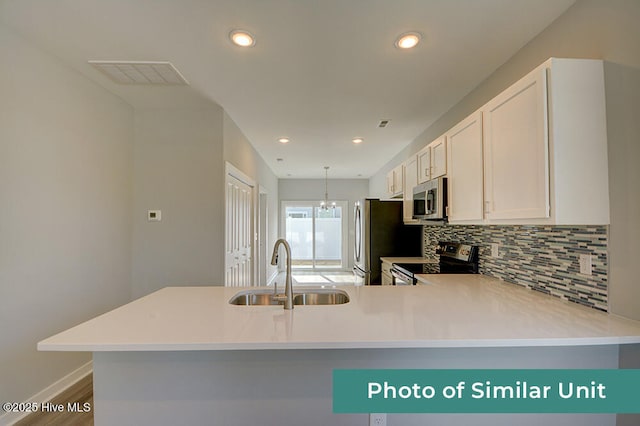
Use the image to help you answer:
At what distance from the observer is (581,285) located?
5.23 ft

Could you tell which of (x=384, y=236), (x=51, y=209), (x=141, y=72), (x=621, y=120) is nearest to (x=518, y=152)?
(x=621, y=120)

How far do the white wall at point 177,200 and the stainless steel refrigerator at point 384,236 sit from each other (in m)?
2.01

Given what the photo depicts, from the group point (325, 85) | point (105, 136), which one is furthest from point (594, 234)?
point (105, 136)

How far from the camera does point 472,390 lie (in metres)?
1.30

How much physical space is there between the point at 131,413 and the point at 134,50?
2.25m

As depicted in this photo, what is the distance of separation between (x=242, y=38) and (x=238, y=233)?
8.29 feet

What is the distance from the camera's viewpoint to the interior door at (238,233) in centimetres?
348

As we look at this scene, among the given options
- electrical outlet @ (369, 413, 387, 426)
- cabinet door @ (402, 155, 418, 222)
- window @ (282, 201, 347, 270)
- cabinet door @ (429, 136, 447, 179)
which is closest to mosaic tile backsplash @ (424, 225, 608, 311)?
cabinet door @ (429, 136, 447, 179)

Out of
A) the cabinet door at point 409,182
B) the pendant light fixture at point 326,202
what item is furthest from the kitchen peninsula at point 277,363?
the pendant light fixture at point 326,202

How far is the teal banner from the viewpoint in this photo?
125cm

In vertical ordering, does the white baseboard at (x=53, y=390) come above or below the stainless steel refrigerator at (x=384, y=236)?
below

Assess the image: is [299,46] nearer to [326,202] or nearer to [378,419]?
Answer: [378,419]

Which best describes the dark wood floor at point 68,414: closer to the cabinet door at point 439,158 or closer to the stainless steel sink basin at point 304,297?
the stainless steel sink basin at point 304,297

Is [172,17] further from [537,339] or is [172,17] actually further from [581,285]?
[581,285]
